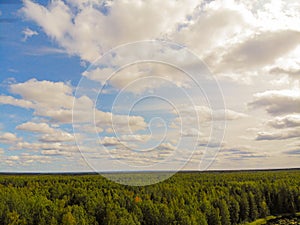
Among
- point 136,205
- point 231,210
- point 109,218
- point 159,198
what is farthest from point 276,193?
point 109,218

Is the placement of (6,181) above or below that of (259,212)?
above

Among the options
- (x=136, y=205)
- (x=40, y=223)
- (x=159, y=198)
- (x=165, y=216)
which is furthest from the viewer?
(x=159, y=198)

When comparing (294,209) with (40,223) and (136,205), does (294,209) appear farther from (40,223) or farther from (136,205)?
(40,223)

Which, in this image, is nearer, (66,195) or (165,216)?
(165,216)

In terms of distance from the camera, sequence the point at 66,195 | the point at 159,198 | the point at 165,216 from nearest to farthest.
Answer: the point at 165,216 → the point at 159,198 → the point at 66,195

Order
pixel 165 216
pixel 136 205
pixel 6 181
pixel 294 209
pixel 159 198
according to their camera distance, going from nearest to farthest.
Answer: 1. pixel 165 216
2. pixel 136 205
3. pixel 159 198
4. pixel 294 209
5. pixel 6 181

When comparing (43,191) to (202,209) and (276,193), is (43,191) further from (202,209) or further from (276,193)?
(276,193)

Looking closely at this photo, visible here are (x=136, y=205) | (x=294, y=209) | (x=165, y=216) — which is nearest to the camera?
(x=165, y=216)

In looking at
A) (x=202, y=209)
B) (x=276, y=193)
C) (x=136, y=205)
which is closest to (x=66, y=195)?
(x=136, y=205)

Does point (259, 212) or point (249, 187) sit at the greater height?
point (249, 187)
